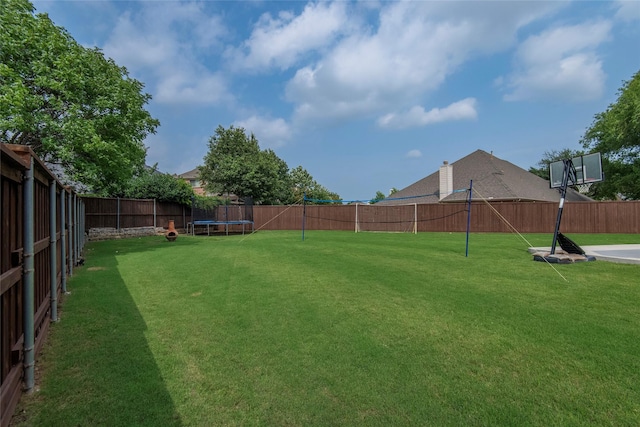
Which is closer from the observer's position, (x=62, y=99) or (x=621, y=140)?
(x=62, y=99)

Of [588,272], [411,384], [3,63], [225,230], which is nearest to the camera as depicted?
[411,384]

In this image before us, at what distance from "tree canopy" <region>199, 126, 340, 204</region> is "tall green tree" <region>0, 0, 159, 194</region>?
63.4 feet

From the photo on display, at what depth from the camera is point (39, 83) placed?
30.3 feet

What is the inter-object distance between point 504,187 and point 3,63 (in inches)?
955

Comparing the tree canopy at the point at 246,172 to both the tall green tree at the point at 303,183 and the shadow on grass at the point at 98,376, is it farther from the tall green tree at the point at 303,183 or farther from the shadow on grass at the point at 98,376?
the shadow on grass at the point at 98,376

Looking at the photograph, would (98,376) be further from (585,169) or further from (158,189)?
(158,189)

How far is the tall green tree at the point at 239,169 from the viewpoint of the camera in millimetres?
30859

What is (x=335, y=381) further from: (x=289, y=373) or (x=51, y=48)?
(x=51, y=48)

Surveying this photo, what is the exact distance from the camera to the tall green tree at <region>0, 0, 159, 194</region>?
9.11 meters

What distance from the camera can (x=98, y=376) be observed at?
2.62m

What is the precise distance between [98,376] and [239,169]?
95.4 feet

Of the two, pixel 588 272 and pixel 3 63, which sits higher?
pixel 3 63

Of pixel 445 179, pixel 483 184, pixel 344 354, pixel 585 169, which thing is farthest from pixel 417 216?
pixel 344 354

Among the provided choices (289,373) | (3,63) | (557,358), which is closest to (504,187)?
(557,358)
